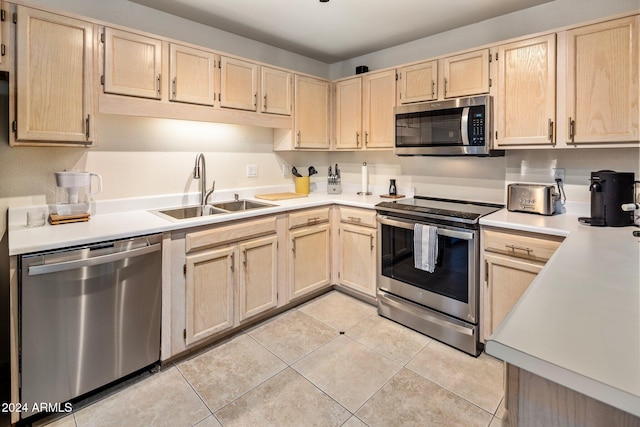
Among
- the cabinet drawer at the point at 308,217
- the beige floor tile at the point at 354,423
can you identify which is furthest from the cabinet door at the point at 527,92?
the beige floor tile at the point at 354,423

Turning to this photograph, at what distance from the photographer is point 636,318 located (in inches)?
32.4

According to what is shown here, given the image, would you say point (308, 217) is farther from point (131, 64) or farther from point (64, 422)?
point (64, 422)

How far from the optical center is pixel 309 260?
301 cm

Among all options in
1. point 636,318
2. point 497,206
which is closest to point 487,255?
point 497,206

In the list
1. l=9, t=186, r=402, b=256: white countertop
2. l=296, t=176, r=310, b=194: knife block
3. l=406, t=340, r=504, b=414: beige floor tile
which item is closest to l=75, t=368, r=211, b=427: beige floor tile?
l=9, t=186, r=402, b=256: white countertop

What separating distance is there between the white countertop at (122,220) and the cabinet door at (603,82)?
1.51m

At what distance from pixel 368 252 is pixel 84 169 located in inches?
86.5

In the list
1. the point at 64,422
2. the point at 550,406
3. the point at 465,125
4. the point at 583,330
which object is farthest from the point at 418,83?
the point at 64,422

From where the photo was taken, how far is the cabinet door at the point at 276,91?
9.49 ft

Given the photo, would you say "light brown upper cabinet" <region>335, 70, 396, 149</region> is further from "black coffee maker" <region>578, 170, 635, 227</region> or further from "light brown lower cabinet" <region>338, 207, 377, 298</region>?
"black coffee maker" <region>578, 170, 635, 227</region>

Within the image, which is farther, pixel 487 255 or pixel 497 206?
pixel 497 206

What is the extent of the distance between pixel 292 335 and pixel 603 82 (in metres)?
2.58

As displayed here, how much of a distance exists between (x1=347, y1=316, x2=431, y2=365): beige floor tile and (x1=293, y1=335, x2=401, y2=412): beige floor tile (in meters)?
0.07

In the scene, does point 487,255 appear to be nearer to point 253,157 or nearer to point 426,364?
point 426,364
